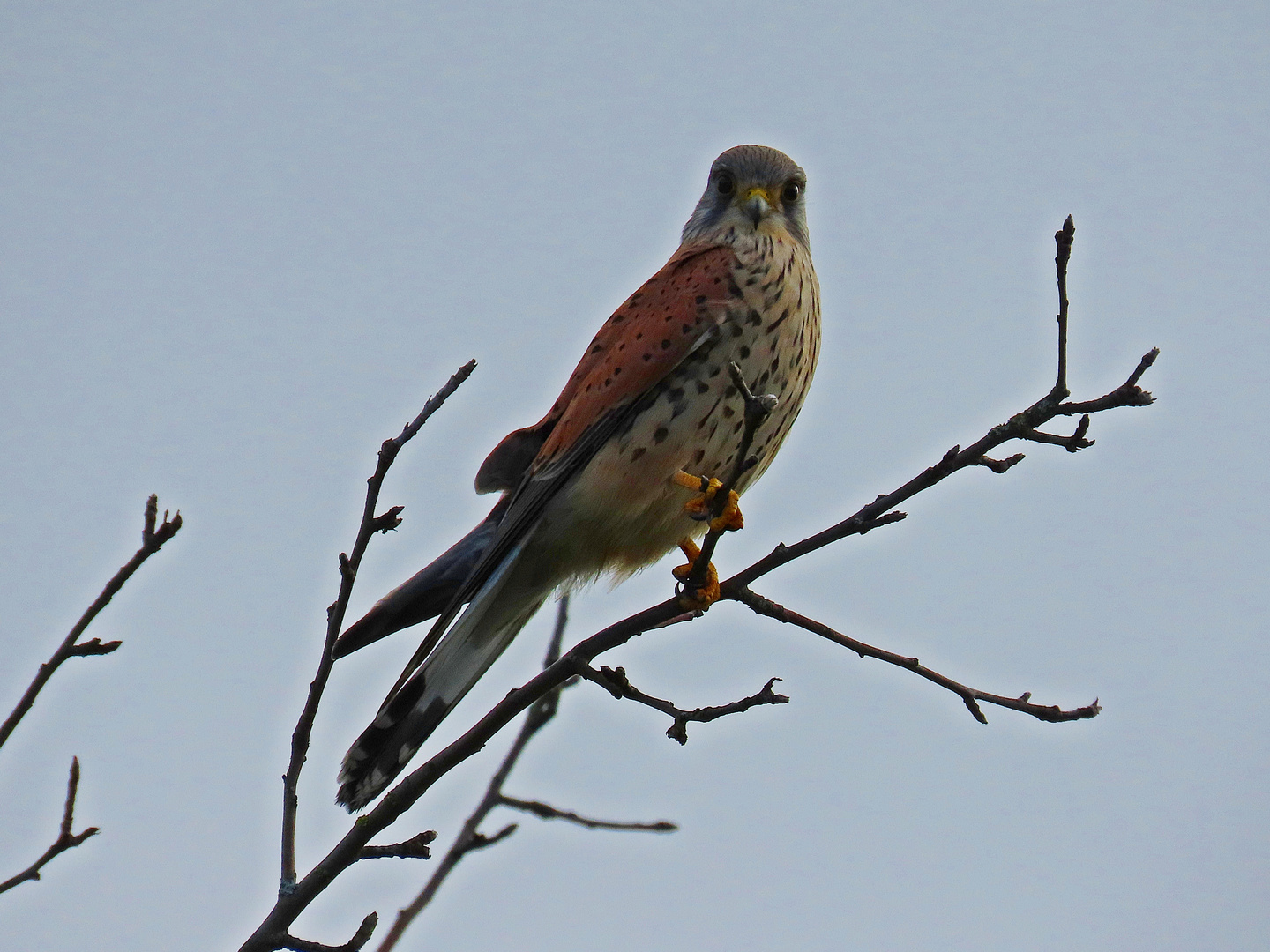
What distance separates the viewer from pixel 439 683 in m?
3.28

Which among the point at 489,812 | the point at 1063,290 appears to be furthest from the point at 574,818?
the point at 1063,290

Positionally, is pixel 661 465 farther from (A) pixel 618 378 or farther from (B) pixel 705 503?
(B) pixel 705 503

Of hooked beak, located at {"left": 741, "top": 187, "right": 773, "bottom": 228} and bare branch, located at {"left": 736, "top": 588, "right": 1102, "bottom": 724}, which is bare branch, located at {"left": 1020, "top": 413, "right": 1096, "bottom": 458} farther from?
hooked beak, located at {"left": 741, "top": 187, "right": 773, "bottom": 228}

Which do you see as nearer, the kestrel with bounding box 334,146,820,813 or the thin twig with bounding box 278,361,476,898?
Answer: the thin twig with bounding box 278,361,476,898

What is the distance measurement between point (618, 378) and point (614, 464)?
277mm

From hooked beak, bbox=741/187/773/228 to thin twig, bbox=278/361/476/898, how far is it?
75.5 inches

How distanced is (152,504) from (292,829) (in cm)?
65

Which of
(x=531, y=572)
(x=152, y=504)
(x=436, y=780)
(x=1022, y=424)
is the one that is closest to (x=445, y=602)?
(x=531, y=572)

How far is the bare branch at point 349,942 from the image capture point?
2115 millimetres

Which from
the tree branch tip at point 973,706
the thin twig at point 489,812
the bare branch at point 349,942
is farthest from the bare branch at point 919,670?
the bare branch at point 349,942

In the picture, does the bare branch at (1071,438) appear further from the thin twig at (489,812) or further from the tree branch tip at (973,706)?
the thin twig at (489,812)

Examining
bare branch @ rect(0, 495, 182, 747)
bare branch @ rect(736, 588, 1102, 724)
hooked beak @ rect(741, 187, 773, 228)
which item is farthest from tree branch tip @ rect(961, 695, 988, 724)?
hooked beak @ rect(741, 187, 773, 228)

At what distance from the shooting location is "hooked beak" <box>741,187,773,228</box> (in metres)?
3.99

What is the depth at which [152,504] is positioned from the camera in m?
2.14
